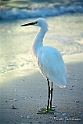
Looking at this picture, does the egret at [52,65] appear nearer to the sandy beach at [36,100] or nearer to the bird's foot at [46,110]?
the bird's foot at [46,110]

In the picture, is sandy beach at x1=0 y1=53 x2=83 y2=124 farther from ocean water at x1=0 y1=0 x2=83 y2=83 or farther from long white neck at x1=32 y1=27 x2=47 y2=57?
long white neck at x1=32 y1=27 x2=47 y2=57

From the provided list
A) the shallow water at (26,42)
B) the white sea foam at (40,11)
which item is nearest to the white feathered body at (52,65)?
the shallow water at (26,42)

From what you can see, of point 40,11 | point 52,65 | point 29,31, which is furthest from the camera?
point 40,11

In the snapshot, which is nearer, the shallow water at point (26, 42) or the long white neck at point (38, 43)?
the long white neck at point (38, 43)

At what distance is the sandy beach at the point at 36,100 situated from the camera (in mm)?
4867

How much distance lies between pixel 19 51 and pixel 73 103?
124 inches

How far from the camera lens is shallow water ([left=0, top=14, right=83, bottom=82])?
715 centimetres

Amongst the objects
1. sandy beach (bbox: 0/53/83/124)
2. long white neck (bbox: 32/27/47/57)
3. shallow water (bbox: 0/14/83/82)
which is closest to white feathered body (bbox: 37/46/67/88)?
long white neck (bbox: 32/27/47/57)

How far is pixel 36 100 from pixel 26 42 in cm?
378

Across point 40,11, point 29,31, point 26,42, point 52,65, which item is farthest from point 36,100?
point 40,11

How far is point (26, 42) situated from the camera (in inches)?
361

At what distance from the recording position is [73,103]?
5367mm

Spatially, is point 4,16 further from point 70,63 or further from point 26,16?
point 70,63

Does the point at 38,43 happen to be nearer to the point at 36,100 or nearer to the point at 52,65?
the point at 52,65
